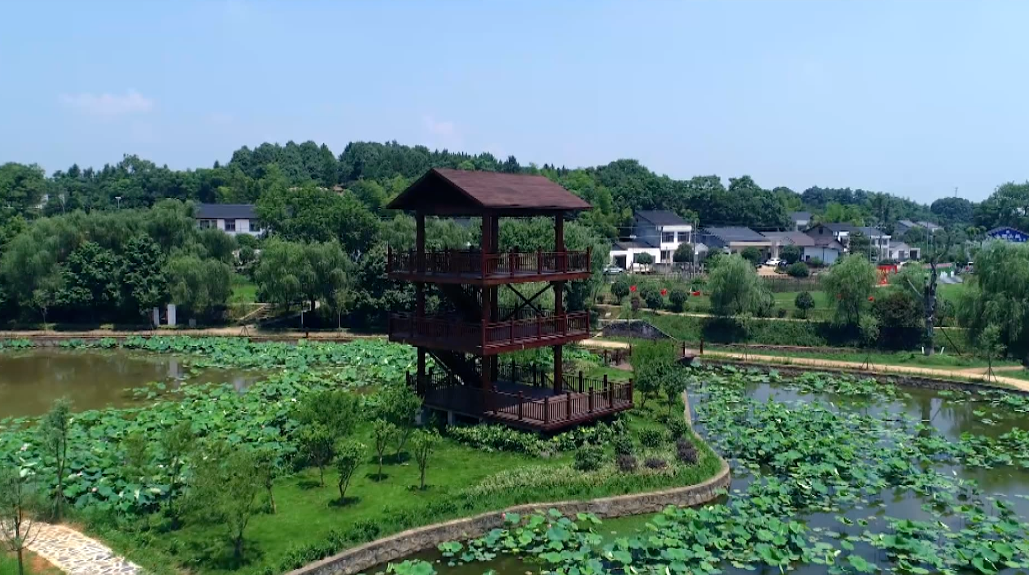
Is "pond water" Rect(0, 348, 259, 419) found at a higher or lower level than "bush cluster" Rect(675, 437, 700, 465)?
lower

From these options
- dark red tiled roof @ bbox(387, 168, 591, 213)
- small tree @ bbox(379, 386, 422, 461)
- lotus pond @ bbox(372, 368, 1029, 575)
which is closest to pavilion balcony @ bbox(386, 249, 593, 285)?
dark red tiled roof @ bbox(387, 168, 591, 213)

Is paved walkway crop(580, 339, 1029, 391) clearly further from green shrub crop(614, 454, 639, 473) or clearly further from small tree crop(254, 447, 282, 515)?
small tree crop(254, 447, 282, 515)

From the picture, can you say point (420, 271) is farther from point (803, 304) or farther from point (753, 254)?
point (753, 254)

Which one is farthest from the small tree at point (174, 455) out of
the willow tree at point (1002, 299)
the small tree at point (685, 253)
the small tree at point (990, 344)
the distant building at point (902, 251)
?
the distant building at point (902, 251)

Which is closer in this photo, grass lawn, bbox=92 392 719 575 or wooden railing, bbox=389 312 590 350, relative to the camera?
grass lawn, bbox=92 392 719 575

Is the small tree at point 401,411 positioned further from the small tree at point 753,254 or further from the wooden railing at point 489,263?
the small tree at point 753,254

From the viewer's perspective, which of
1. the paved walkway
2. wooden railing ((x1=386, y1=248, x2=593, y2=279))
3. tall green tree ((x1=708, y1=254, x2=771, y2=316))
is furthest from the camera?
tall green tree ((x1=708, y1=254, x2=771, y2=316))

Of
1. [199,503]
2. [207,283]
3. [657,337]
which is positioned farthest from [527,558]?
[207,283]
